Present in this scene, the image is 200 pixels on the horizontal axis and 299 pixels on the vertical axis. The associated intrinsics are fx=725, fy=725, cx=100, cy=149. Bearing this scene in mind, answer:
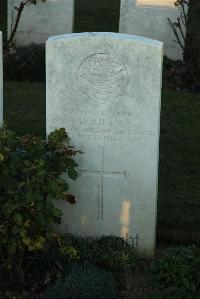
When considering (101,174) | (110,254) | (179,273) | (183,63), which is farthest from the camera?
(183,63)

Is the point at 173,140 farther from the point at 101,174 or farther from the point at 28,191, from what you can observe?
the point at 28,191

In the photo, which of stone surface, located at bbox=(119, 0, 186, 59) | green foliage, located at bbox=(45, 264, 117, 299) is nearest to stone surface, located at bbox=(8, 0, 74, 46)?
stone surface, located at bbox=(119, 0, 186, 59)

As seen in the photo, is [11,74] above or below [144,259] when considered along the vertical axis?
above

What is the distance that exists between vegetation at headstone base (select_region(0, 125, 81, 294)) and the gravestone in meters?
0.25

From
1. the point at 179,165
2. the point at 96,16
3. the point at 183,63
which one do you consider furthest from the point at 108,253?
the point at 96,16

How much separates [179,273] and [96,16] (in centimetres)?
1187

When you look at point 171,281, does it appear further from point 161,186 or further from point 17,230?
point 161,186

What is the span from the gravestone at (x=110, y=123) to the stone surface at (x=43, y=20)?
6.43m

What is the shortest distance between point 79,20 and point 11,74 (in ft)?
16.9

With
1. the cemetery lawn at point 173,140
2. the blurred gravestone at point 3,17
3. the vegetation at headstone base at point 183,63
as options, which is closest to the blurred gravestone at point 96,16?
the blurred gravestone at point 3,17

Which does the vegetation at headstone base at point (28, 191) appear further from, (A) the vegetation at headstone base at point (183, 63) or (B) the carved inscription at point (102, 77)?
(A) the vegetation at headstone base at point (183, 63)

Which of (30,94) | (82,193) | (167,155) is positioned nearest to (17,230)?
(82,193)

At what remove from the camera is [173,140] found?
7.65 meters

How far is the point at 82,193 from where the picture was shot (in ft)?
16.9
